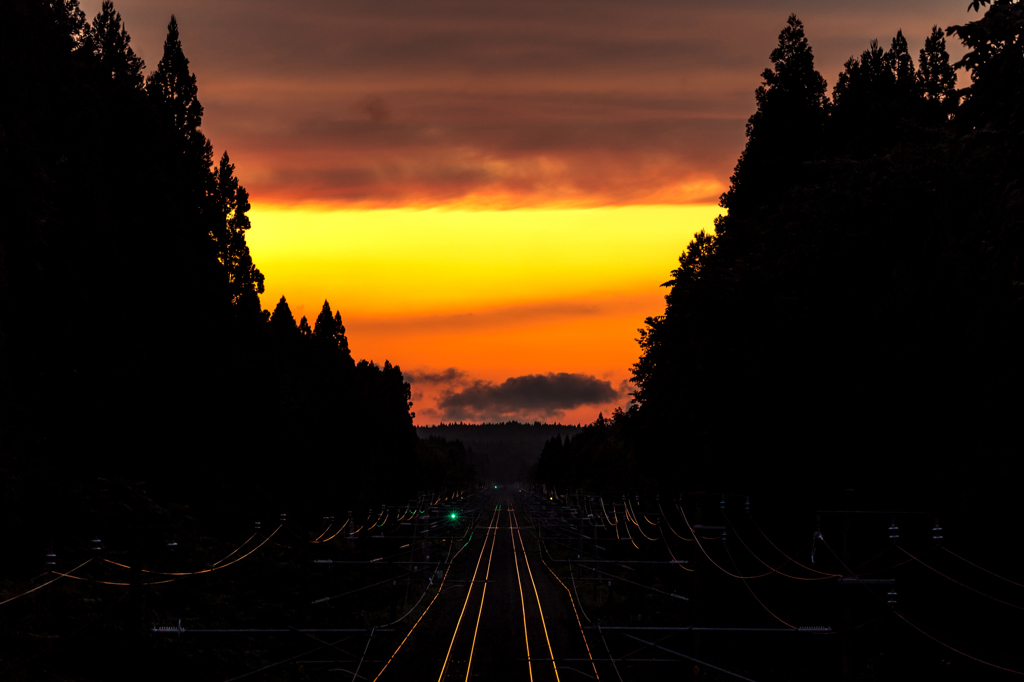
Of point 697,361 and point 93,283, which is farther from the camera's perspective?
point 697,361

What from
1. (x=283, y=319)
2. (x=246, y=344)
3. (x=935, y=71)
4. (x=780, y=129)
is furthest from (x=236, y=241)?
(x=935, y=71)

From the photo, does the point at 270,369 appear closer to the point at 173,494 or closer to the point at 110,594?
the point at 173,494

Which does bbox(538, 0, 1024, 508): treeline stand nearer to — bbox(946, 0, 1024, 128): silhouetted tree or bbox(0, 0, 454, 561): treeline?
bbox(946, 0, 1024, 128): silhouetted tree

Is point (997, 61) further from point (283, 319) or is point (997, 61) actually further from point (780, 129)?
point (283, 319)

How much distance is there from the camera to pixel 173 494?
37.0 metres

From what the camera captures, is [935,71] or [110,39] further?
[935,71]

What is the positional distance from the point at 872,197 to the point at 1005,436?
43.1ft

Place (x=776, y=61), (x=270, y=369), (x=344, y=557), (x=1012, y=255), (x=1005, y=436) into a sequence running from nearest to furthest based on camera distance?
1. (x=1012, y=255)
2. (x=1005, y=436)
3. (x=270, y=369)
4. (x=344, y=557)
5. (x=776, y=61)

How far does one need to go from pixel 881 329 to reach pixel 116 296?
91.6 ft

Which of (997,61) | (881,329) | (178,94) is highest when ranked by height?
(178,94)

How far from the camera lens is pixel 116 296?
1364 inches

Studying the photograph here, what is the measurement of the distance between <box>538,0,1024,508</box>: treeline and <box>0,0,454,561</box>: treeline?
21.6 m

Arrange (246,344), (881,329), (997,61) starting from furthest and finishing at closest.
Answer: (246,344) → (881,329) → (997,61)

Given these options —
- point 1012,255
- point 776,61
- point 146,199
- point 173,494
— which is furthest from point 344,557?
point 776,61
